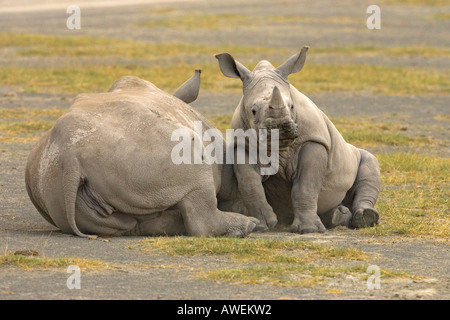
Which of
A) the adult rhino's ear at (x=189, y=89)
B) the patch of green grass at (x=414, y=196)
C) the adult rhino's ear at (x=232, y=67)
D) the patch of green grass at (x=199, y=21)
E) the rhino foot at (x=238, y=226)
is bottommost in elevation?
the patch of green grass at (x=414, y=196)

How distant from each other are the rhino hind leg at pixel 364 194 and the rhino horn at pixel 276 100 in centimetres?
147

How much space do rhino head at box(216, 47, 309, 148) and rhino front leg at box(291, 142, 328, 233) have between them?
358 millimetres

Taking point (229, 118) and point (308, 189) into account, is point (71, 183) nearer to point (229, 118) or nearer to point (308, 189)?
point (308, 189)

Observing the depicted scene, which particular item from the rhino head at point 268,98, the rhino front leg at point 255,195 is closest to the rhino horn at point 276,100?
the rhino head at point 268,98

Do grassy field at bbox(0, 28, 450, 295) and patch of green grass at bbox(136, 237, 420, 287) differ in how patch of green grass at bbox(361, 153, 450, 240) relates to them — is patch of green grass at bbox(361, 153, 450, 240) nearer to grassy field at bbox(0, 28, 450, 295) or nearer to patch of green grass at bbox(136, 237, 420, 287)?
grassy field at bbox(0, 28, 450, 295)

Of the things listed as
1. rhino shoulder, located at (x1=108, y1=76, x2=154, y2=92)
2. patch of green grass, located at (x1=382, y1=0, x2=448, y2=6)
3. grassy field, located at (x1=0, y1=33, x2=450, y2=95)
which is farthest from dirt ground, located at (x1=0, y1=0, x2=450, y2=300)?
patch of green grass, located at (x1=382, y1=0, x2=448, y2=6)

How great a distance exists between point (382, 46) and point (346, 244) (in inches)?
917

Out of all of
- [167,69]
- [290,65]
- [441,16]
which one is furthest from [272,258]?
[441,16]

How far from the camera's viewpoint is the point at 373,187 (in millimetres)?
9383

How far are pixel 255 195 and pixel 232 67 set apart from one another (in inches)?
45.6

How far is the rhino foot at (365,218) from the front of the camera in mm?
8812

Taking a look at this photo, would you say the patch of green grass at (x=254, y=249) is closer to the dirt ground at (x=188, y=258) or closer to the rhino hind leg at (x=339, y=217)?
the dirt ground at (x=188, y=258)

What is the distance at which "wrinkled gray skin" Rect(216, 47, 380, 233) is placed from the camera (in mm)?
8570

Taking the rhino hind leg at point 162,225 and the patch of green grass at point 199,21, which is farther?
the patch of green grass at point 199,21
